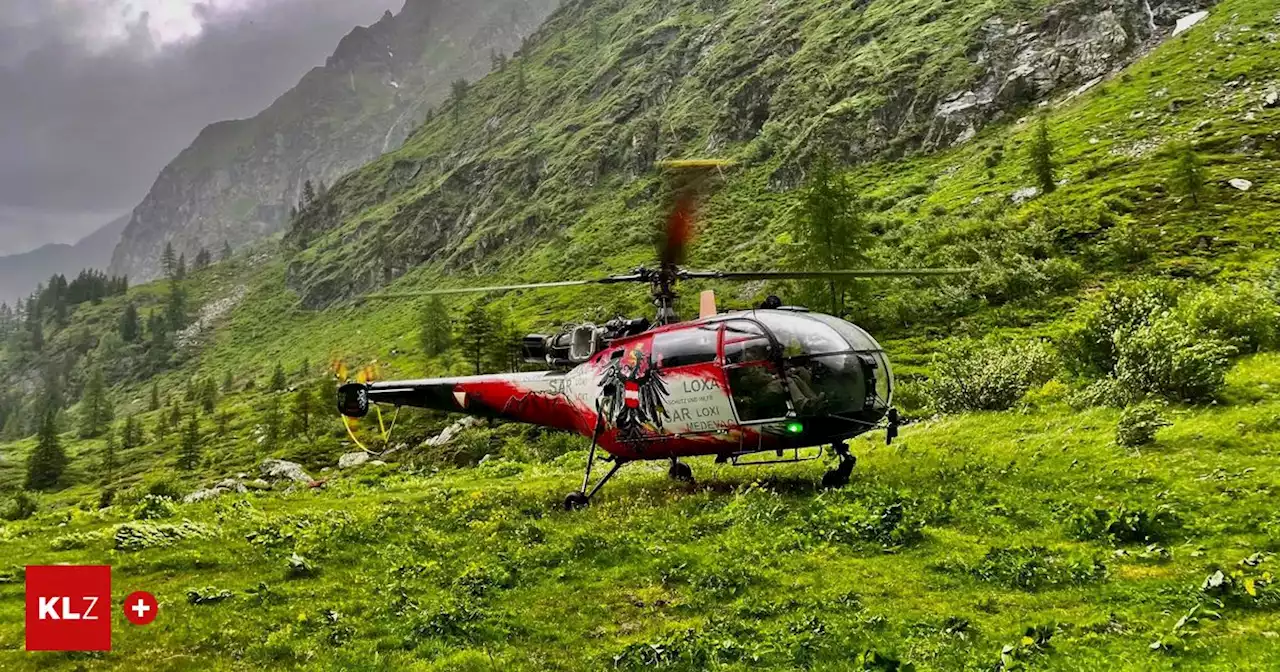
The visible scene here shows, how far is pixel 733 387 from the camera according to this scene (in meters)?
14.7

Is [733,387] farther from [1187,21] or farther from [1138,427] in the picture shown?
[1187,21]

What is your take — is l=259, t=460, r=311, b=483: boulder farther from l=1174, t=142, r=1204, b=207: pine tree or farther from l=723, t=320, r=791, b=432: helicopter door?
l=1174, t=142, r=1204, b=207: pine tree

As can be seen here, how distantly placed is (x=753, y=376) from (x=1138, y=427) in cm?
785

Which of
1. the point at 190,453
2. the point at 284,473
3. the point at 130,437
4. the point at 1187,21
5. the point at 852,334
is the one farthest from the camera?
the point at 130,437

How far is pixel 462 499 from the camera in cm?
1750

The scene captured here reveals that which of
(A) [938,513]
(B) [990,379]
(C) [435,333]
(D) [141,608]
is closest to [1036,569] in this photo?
(A) [938,513]

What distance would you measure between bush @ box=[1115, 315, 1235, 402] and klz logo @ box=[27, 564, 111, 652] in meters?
21.3

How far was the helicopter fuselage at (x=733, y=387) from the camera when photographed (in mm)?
14062

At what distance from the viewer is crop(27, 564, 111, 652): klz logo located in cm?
873

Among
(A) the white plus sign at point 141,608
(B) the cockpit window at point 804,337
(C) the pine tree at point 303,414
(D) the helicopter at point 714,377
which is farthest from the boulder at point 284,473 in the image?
(B) the cockpit window at point 804,337

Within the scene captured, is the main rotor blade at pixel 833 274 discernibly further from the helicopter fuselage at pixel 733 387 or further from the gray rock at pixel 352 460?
the gray rock at pixel 352 460

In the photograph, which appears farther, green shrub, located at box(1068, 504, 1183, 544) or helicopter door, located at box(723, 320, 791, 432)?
helicopter door, located at box(723, 320, 791, 432)

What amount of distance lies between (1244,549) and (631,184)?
469ft

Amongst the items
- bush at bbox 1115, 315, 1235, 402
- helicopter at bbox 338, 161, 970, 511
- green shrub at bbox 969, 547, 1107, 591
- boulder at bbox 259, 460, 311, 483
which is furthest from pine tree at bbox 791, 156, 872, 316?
green shrub at bbox 969, 547, 1107, 591
